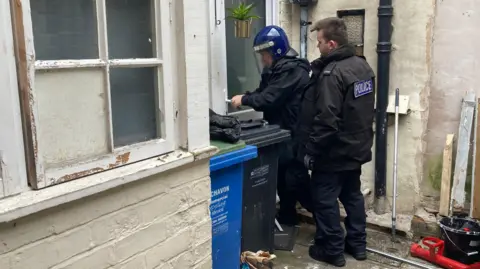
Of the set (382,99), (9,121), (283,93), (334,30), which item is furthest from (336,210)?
(9,121)

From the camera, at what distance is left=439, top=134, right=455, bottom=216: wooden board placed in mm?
4129

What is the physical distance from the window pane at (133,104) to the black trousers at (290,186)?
2098 millimetres

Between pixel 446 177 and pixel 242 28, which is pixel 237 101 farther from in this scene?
pixel 446 177

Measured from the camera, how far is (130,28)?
1.99m

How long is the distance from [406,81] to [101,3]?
3.30 m

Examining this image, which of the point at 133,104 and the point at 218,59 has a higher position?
the point at 218,59

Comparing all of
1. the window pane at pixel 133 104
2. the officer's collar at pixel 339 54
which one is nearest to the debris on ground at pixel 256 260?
the window pane at pixel 133 104

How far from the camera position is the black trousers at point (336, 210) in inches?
146

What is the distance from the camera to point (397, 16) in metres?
4.29

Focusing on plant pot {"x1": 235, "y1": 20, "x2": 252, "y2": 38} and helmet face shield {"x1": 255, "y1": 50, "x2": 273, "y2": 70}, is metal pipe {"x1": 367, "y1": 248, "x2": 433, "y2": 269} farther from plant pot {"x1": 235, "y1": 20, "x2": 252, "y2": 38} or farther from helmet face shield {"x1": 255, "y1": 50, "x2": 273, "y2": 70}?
plant pot {"x1": 235, "y1": 20, "x2": 252, "y2": 38}

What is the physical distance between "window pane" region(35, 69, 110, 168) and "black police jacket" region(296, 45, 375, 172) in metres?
1.97

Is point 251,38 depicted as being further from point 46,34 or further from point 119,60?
point 46,34

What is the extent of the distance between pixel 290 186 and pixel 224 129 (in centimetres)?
166

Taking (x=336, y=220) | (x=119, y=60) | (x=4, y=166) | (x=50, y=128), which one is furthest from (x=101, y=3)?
(x=336, y=220)
